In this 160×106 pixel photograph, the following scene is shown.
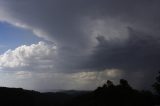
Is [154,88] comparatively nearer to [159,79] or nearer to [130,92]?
[159,79]

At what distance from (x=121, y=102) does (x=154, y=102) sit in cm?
1905

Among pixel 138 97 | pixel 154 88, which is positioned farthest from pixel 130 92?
pixel 154 88

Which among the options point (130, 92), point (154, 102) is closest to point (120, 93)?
point (130, 92)

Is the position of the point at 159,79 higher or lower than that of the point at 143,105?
higher

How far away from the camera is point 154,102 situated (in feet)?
641

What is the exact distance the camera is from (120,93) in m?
199

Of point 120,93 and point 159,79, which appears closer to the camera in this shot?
point 159,79

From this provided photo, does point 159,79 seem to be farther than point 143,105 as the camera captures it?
No

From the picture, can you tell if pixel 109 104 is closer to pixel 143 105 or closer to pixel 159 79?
pixel 143 105

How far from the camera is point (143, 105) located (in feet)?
623

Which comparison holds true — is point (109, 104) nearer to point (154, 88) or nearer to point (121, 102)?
point (121, 102)

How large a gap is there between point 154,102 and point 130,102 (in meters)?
15.2

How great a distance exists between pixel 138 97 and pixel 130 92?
564cm

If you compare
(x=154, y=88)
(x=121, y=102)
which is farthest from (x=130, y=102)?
(x=154, y=88)
